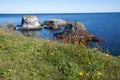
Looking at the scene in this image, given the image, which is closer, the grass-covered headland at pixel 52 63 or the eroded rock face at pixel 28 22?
the grass-covered headland at pixel 52 63

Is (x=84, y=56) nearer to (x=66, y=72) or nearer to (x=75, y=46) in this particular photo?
(x=75, y=46)

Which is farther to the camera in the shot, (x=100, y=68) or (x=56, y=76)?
(x=100, y=68)

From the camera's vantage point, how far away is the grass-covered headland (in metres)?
8.41

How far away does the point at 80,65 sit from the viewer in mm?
9562

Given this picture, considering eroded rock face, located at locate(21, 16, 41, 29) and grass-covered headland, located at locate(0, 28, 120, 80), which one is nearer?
grass-covered headland, located at locate(0, 28, 120, 80)

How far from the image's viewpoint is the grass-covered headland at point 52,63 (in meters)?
8.41

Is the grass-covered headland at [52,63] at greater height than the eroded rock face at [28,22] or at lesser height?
greater

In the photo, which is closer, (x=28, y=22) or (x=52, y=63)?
(x=52, y=63)

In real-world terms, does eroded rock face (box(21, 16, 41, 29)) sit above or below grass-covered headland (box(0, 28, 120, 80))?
below

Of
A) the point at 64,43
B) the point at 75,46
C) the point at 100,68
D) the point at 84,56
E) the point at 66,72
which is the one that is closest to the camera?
the point at 66,72

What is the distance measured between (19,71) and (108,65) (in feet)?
12.4

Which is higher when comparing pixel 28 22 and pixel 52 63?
pixel 52 63

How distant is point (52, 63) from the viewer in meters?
9.51

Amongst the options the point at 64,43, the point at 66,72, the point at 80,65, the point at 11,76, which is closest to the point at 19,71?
the point at 11,76
